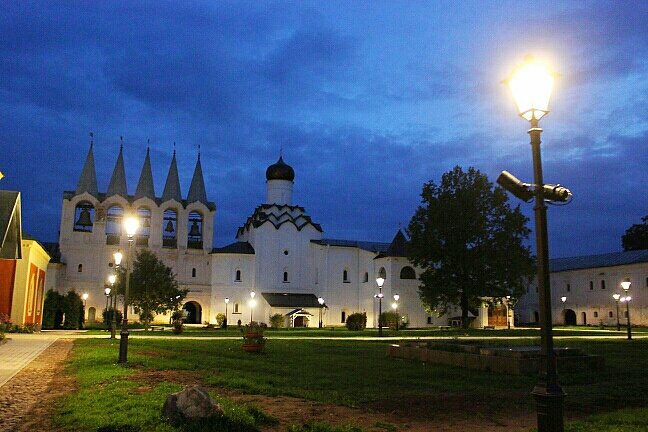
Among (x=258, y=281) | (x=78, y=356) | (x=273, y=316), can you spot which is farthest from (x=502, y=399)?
(x=258, y=281)

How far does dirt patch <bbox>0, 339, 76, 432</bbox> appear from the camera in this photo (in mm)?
8242

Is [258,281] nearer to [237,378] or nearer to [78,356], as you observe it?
[78,356]

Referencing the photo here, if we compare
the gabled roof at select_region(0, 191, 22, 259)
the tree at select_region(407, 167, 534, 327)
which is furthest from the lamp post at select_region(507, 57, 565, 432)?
the tree at select_region(407, 167, 534, 327)

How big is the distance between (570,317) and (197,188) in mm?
44906

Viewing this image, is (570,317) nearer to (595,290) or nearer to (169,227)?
(595,290)

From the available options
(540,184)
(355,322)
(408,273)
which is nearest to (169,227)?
(355,322)

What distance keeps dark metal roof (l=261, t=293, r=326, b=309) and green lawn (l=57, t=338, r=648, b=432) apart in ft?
125

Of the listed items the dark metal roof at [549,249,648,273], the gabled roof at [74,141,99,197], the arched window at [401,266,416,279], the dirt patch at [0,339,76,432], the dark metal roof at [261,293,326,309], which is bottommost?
the dirt patch at [0,339,76,432]

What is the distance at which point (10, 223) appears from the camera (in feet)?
82.7

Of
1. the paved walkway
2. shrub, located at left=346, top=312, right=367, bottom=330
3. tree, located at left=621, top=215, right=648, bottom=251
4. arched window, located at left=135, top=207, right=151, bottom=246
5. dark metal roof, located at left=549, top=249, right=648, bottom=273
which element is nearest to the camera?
the paved walkway

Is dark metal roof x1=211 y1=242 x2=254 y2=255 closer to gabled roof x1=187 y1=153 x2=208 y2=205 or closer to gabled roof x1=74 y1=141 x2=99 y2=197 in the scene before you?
gabled roof x1=187 y1=153 x2=208 y2=205

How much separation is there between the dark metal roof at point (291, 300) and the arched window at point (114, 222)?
15.8 metres

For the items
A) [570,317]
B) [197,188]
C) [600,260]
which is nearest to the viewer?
[197,188]

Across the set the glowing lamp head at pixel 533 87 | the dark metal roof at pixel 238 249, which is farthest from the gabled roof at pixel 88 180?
the glowing lamp head at pixel 533 87
